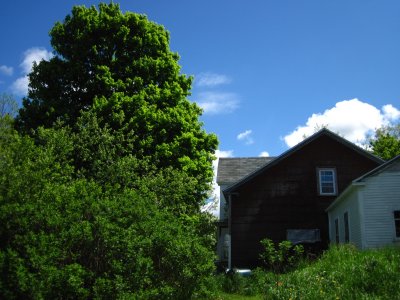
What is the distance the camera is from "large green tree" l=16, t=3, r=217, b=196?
2122 centimetres

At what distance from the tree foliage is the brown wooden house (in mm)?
23115

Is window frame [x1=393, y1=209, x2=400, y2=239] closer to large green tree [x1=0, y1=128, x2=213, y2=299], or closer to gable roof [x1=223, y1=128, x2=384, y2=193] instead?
gable roof [x1=223, y1=128, x2=384, y2=193]

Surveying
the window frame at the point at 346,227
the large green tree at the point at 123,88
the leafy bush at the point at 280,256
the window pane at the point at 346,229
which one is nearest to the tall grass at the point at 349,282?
the leafy bush at the point at 280,256

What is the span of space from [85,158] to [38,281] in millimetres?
8742

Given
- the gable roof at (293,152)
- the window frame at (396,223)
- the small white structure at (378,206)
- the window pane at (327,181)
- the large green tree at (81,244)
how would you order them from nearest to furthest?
the large green tree at (81,244) < the small white structure at (378,206) < the window frame at (396,223) < the gable roof at (293,152) < the window pane at (327,181)

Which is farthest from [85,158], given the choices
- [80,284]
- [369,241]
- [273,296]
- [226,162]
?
[226,162]

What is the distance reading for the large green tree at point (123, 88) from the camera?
835 inches

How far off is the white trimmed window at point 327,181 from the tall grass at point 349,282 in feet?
38.0

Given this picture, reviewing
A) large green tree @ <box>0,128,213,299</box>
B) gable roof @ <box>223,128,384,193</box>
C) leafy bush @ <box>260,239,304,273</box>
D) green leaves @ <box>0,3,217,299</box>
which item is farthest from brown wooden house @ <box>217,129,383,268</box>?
large green tree @ <box>0,128,213,299</box>

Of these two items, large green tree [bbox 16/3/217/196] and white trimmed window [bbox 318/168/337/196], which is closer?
large green tree [bbox 16/3/217/196]

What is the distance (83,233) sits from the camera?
31.5 ft

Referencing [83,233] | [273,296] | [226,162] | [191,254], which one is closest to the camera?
[83,233]

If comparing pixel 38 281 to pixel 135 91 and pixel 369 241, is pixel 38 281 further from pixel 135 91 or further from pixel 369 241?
pixel 135 91

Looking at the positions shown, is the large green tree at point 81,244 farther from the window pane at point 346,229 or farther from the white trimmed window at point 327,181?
the white trimmed window at point 327,181
